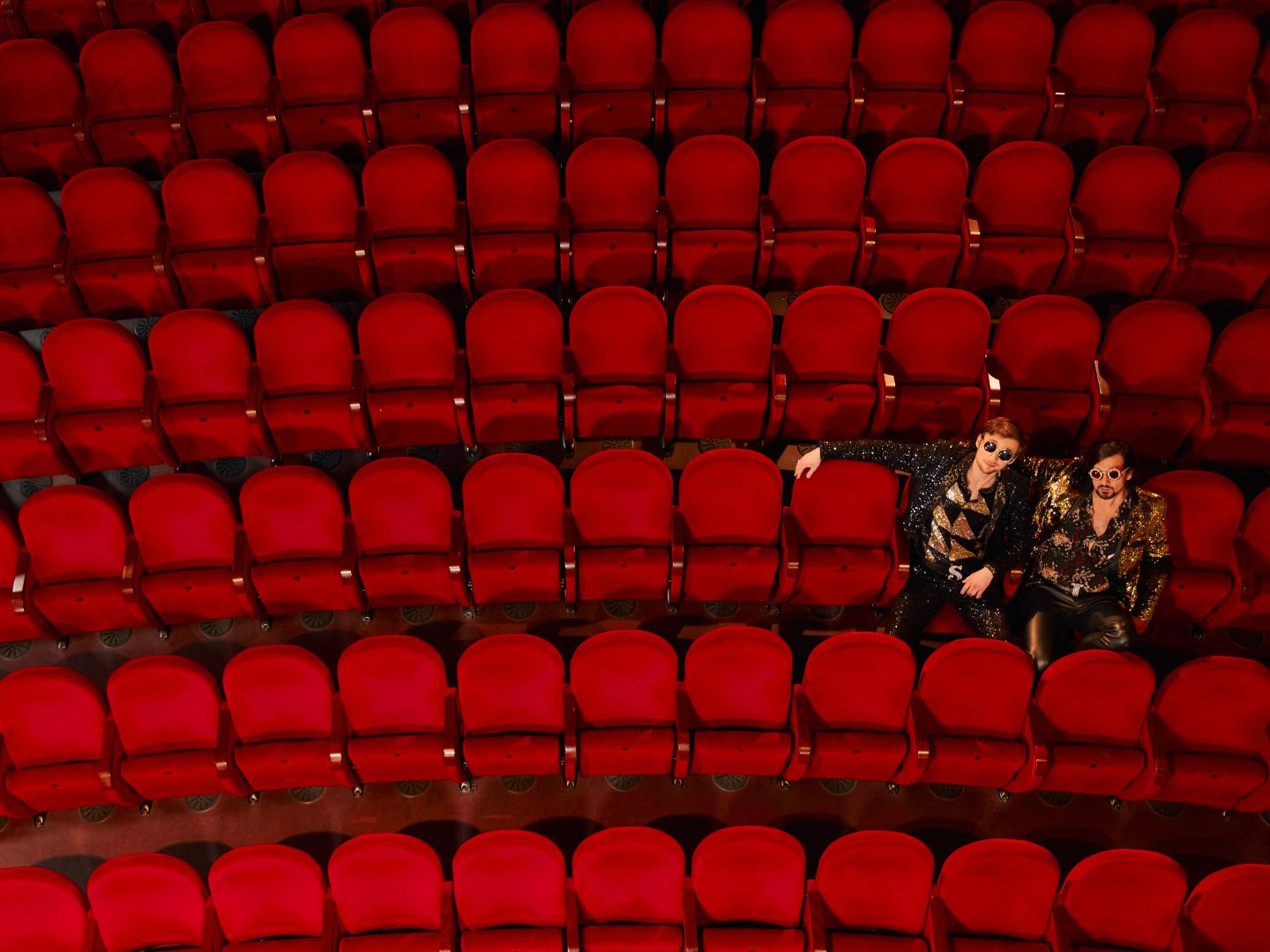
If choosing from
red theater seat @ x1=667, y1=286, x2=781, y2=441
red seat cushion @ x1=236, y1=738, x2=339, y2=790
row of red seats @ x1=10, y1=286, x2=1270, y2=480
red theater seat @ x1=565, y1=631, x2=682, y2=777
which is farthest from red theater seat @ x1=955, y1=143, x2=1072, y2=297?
red seat cushion @ x1=236, y1=738, x2=339, y2=790

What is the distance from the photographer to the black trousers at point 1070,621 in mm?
801

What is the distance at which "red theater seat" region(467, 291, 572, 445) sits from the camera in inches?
35.5

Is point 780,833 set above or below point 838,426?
below

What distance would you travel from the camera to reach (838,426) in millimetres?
938

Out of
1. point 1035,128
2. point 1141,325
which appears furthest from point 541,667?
point 1035,128

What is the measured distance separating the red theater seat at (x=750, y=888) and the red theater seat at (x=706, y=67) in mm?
655

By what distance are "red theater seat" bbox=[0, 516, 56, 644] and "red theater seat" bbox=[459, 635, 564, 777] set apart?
36 cm

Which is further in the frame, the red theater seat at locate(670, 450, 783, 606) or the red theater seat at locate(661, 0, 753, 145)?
the red theater seat at locate(661, 0, 753, 145)

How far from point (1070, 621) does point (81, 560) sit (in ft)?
2.52

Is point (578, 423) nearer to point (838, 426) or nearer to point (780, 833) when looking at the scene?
point (838, 426)

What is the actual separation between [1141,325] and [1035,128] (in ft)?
0.88

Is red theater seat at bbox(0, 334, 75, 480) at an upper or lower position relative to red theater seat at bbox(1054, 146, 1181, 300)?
lower

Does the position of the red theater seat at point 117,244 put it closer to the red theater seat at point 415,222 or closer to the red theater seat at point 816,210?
the red theater seat at point 415,222

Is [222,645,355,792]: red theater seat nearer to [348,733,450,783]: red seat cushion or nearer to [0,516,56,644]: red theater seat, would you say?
[348,733,450,783]: red seat cushion
